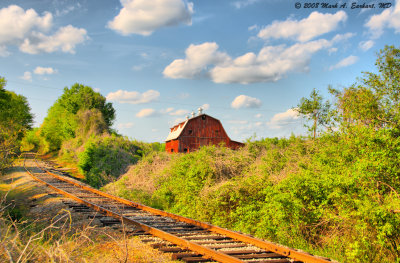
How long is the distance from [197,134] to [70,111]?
88.0ft

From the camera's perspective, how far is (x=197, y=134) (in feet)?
143

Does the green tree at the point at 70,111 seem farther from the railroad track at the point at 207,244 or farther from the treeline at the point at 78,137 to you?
the railroad track at the point at 207,244

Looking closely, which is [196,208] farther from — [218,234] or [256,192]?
[218,234]

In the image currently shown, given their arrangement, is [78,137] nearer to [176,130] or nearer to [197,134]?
[176,130]

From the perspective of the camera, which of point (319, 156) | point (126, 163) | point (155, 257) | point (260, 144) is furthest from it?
point (126, 163)

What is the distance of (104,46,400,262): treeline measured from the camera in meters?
6.68

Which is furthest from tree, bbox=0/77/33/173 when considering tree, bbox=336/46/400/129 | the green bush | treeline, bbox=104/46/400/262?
tree, bbox=336/46/400/129

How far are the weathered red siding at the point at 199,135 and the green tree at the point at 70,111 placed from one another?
16924 mm

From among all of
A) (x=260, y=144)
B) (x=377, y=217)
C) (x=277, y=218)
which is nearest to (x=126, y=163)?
(x=260, y=144)

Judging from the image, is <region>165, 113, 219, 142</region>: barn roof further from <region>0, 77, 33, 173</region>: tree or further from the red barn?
<region>0, 77, 33, 173</region>: tree

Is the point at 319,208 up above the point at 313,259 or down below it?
above

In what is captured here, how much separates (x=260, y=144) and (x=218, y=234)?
8817mm

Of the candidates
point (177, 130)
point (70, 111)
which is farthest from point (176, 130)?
point (70, 111)

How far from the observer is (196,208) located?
1116cm
